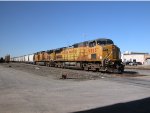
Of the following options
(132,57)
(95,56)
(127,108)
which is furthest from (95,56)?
(132,57)

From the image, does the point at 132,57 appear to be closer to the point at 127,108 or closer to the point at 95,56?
the point at 95,56

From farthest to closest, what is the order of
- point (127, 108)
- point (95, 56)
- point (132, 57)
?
point (132, 57), point (95, 56), point (127, 108)

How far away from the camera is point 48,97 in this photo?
523 inches

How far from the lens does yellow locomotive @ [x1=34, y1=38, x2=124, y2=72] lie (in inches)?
1188

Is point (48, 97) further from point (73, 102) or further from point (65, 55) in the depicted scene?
point (65, 55)

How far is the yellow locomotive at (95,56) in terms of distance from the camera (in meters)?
30.2

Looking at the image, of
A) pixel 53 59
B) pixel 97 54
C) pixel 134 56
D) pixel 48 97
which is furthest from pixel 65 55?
pixel 134 56

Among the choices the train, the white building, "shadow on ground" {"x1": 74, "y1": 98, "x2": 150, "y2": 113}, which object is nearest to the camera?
"shadow on ground" {"x1": 74, "y1": 98, "x2": 150, "y2": 113}

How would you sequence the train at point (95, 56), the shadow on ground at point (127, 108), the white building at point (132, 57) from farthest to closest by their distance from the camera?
the white building at point (132, 57)
the train at point (95, 56)
the shadow on ground at point (127, 108)

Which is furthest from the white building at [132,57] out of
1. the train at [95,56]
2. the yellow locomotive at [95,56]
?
the yellow locomotive at [95,56]

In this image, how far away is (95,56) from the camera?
106ft

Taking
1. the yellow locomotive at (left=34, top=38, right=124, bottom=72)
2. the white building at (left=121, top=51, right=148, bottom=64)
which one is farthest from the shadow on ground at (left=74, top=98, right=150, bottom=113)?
the white building at (left=121, top=51, right=148, bottom=64)

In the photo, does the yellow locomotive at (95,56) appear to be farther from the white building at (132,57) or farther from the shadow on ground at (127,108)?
the white building at (132,57)

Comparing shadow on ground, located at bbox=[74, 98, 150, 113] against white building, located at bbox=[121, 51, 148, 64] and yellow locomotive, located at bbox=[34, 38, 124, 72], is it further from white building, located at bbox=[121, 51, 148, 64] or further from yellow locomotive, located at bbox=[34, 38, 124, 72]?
white building, located at bbox=[121, 51, 148, 64]
